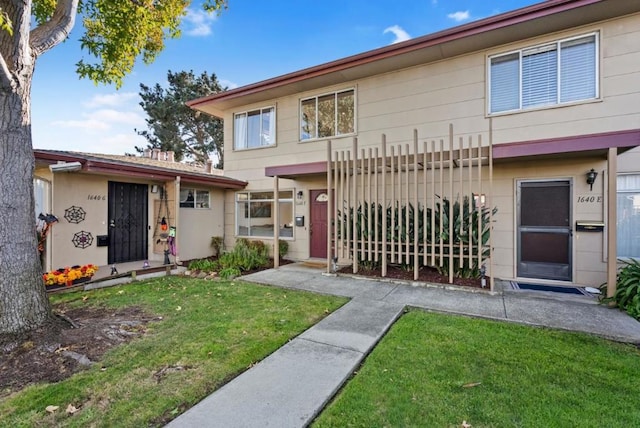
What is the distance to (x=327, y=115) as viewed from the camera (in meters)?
8.91

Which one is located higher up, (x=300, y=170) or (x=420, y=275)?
(x=300, y=170)

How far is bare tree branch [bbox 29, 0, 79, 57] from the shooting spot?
3.94 m

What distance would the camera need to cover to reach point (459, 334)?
12.4 ft

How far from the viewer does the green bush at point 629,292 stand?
4391 mm

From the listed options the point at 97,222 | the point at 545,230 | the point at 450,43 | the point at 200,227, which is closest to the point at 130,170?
the point at 97,222

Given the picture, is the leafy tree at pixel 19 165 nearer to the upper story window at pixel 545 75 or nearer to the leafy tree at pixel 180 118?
the upper story window at pixel 545 75

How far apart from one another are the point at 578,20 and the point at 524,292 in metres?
5.40

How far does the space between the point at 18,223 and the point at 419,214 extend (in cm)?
648

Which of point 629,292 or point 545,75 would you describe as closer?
point 629,292

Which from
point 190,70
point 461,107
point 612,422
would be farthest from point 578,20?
point 190,70

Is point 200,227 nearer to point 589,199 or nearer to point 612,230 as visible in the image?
point 612,230

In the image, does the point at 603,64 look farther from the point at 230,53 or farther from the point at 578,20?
the point at 230,53

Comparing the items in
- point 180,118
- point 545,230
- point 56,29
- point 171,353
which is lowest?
point 171,353

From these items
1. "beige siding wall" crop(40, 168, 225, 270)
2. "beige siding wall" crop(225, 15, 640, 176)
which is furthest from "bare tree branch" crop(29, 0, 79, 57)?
"beige siding wall" crop(225, 15, 640, 176)
